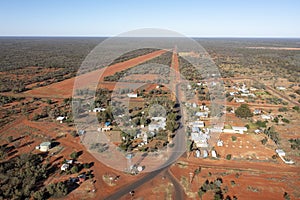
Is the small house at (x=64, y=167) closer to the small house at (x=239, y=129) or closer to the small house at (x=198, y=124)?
the small house at (x=198, y=124)

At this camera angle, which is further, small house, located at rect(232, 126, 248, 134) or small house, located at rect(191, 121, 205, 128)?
small house, located at rect(191, 121, 205, 128)

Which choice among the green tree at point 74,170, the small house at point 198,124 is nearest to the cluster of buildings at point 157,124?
the small house at point 198,124

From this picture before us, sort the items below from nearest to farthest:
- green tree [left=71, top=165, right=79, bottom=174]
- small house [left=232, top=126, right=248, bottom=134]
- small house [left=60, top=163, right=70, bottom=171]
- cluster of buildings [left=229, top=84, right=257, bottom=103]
Result: 1. green tree [left=71, top=165, right=79, bottom=174]
2. small house [left=60, top=163, right=70, bottom=171]
3. small house [left=232, top=126, right=248, bottom=134]
4. cluster of buildings [left=229, top=84, right=257, bottom=103]

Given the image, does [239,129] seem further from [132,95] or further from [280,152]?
[132,95]

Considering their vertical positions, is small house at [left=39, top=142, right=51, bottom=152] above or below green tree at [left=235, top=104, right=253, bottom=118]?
below

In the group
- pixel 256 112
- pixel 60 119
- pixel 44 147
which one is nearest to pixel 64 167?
pixel 44 147

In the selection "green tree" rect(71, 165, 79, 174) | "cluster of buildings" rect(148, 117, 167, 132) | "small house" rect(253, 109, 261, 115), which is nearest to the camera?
"green tree" rect(71, 165, 79, 174)

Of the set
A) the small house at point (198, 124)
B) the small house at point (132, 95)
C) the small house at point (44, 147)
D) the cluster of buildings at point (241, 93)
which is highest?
the small house at point (132, 95)

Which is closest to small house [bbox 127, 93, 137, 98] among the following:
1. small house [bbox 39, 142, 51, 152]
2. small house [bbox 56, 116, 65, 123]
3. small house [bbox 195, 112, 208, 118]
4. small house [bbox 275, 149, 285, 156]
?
small house [bbox 195, 112, 208, 118]

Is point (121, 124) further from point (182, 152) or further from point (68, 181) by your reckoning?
point (68, 181)

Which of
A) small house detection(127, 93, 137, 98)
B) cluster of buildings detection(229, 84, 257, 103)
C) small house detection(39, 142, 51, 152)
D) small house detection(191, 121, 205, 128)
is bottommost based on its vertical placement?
small house detection(39, 142, 51, 152)

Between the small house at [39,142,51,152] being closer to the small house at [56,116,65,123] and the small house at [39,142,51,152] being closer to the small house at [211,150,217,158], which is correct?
the small house at [56,116,65,123]

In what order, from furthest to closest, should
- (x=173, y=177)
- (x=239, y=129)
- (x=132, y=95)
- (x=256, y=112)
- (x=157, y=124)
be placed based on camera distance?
(x=132, y=95), (x=256, y=112), (x=157, y=124), (x=239, y=129), (x=173, y=177)
